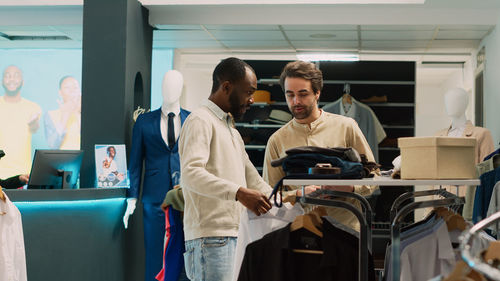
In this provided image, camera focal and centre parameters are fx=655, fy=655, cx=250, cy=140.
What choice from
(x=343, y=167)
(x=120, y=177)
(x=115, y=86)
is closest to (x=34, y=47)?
(x=115, y=86)

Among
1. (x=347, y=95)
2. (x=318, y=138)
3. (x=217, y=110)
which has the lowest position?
(x=318, y=138)

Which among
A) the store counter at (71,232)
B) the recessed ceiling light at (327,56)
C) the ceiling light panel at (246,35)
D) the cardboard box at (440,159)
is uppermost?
the ceiling light panel at (246,35)

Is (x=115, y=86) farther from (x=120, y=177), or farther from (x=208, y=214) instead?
(x=208, y=214)

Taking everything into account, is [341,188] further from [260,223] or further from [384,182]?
[384,182]

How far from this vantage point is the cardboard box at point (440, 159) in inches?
83.9

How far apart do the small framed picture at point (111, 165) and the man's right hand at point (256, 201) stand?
3366mm

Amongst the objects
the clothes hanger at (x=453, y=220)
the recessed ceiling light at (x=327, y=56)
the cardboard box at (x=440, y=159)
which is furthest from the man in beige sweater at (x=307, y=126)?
the recessed ceiling light at (x=327, y=56)

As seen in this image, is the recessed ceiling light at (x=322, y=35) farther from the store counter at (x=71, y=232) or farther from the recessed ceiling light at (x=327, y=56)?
the store counter at (x=71, y=232)

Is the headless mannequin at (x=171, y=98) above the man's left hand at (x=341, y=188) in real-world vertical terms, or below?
above

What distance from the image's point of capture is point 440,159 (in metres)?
2.13

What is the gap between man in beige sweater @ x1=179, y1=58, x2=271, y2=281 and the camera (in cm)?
275

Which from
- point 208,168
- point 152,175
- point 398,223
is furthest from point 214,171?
point 152,175

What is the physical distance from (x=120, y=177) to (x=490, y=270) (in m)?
4.75

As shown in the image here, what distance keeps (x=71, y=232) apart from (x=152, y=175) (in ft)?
3.45
